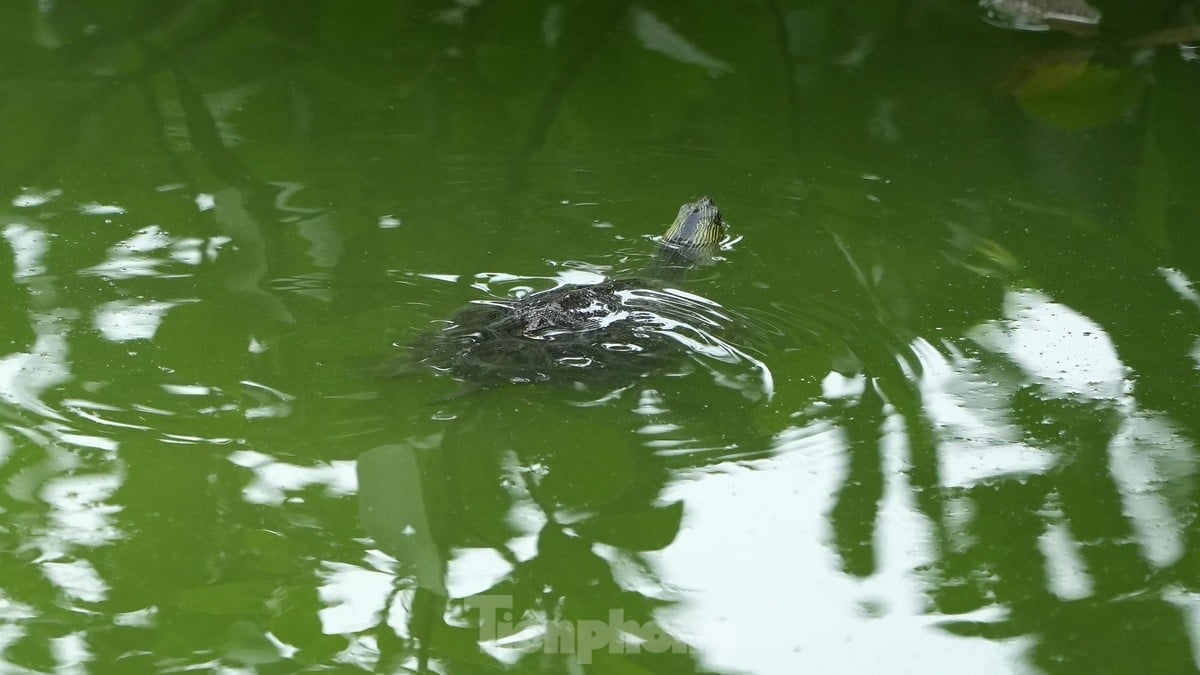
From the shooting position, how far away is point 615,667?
5.49 ft

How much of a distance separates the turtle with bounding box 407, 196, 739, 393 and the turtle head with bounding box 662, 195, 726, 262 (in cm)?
12

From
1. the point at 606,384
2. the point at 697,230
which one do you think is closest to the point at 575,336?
the point at 606,384

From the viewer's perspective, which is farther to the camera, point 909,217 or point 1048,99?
point 1048,99

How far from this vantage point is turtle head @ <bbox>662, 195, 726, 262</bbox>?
8.50ft

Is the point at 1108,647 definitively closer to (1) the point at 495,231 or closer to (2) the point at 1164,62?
(1) the point at 495,231

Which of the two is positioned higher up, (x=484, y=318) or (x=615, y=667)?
(x=484, y=318)

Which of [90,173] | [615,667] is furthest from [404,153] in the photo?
[615,667]

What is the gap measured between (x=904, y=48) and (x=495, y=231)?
59.0 inches

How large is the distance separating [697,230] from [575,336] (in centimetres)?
49

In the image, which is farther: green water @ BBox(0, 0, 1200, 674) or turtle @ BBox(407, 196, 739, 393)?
turtle @ BBox(407, 196, 739, 393)

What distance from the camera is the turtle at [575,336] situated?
221 cm

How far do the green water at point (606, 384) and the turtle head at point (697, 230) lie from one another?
0.06m

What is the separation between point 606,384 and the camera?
7.27 ft

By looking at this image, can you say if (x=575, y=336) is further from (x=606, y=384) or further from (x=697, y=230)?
(x=697, y=230)
